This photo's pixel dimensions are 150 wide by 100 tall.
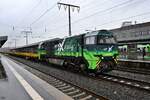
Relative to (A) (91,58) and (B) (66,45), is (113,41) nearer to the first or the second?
(A) (91,58)

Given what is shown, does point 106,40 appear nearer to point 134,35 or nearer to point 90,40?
point 90,40

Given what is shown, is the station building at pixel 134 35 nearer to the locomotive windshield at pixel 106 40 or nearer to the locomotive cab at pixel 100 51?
the locomotive windshield at pixel 106 40

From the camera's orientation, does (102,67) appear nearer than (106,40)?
Yes

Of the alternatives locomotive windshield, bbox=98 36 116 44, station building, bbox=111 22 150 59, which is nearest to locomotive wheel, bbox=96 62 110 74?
locomotive windshield, bbox=98 36 116 44

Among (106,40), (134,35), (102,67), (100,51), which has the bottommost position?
(102,67)

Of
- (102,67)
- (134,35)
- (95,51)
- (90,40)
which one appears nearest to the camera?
(95,51)

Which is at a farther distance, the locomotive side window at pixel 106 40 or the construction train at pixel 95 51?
the locomotive side window at pixel 106 40

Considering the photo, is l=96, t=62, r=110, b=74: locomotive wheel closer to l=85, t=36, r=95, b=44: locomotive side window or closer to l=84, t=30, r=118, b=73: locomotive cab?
l=84, t=30, r=118, b=73: locomotive cab

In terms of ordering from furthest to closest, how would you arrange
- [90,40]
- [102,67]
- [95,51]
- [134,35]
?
1. [134,35]
2. [90,40]
3. [102,67]
4. [95,51]

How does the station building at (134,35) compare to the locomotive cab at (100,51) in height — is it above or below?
above

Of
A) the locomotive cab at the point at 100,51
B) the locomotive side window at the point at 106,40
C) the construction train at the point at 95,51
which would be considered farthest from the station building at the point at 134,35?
the locomotive cab at the point at 100,51

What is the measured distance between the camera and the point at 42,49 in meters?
36.2

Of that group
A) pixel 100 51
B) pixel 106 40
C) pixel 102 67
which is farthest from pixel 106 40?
pixel 102 67

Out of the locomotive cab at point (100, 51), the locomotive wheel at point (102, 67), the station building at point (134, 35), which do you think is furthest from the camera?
the station building at point (134, 35)
